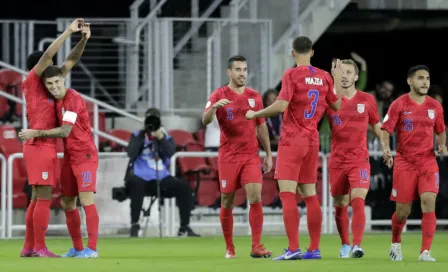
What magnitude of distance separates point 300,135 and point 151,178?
21.9 ft

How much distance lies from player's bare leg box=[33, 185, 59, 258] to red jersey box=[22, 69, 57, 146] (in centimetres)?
50

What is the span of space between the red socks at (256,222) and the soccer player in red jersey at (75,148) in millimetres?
1605

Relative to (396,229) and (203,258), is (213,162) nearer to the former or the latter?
(203,258)

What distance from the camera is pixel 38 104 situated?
13578mm

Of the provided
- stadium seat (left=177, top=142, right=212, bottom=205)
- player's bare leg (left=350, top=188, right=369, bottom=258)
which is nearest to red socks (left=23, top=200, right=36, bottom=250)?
player's bare leg (left=350, top=188, right=369, bottom=258)

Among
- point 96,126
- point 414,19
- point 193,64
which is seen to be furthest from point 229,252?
point 414,19

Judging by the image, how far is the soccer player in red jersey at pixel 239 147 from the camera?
13.9 m

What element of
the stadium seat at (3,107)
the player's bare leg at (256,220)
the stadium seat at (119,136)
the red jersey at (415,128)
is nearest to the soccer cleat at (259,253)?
the player's bare leg at (256,220)

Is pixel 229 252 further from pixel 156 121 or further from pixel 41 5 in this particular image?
pixel 41 5

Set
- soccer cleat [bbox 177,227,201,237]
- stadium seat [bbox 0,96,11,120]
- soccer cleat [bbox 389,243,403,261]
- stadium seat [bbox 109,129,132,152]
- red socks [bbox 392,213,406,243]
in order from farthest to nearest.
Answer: stadium seat [bbox 0,96,11,120]
stadium seat [bbox 109,129,132,152]
soccer cleat [bbox 177,227,201,237]
red socks [bbox 392,213,406,243]
soccer cleat [bbox 389,243,403,261]

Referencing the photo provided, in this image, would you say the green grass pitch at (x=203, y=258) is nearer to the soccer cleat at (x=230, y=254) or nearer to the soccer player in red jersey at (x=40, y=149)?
the soccer cleat at (x=230, y=254)

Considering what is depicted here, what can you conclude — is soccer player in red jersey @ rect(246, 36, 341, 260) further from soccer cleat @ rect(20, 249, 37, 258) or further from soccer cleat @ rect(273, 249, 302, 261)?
soccer cleat @ rect(20, 249, 37, 258)

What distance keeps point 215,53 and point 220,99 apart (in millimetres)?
8808

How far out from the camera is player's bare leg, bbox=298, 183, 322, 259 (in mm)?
12984
